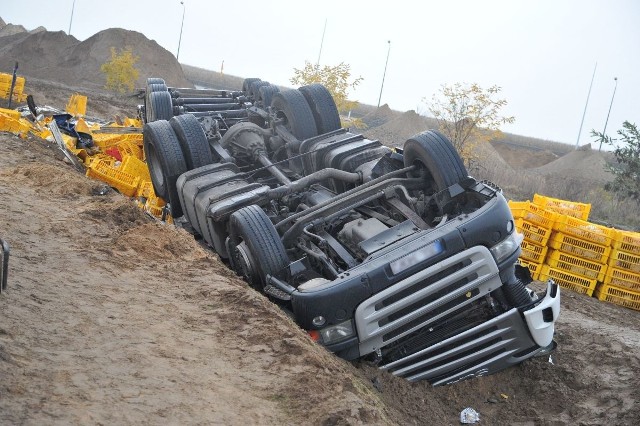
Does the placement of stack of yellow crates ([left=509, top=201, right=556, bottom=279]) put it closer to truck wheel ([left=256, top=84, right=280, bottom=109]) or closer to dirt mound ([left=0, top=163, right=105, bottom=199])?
truck wheel ([left=256, top=84, right=280, bottom=109])

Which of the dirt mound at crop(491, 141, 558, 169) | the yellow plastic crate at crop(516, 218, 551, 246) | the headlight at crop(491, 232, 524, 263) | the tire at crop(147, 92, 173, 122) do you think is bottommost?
the dirt mound at crop(491, 141, 558, 169)

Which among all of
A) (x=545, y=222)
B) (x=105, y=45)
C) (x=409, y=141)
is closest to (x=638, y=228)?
(x=545, y=222)

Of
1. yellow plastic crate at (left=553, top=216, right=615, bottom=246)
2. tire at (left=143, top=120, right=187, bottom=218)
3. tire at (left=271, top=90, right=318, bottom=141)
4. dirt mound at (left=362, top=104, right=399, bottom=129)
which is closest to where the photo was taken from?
tire at (left=143, top=120, right=187, bottom=218)

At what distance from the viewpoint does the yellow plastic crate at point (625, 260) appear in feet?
35.7

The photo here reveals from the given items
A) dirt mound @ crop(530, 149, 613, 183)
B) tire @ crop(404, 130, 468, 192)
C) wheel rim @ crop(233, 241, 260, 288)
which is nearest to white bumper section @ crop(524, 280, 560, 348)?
tire @ crop(404, 130, 468, 192)

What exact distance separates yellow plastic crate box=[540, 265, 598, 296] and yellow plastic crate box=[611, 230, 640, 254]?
70 centimetres

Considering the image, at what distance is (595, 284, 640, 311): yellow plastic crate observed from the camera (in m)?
11.0

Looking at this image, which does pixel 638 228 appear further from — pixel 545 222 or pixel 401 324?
pixel 401 324

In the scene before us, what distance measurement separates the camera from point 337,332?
19.2 feet

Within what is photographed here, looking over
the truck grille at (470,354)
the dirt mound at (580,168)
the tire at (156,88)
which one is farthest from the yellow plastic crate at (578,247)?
the dirt mound at (580,168)

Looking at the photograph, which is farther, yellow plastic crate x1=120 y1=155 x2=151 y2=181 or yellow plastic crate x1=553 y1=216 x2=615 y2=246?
yellow plastic crate x1=120 y1=155 x2=151 y2=181

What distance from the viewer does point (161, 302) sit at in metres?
5.64

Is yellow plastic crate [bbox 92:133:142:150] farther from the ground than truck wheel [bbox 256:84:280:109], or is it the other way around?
truck wheel [bbox 256:84:280:109]

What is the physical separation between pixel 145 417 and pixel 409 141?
171 inches
